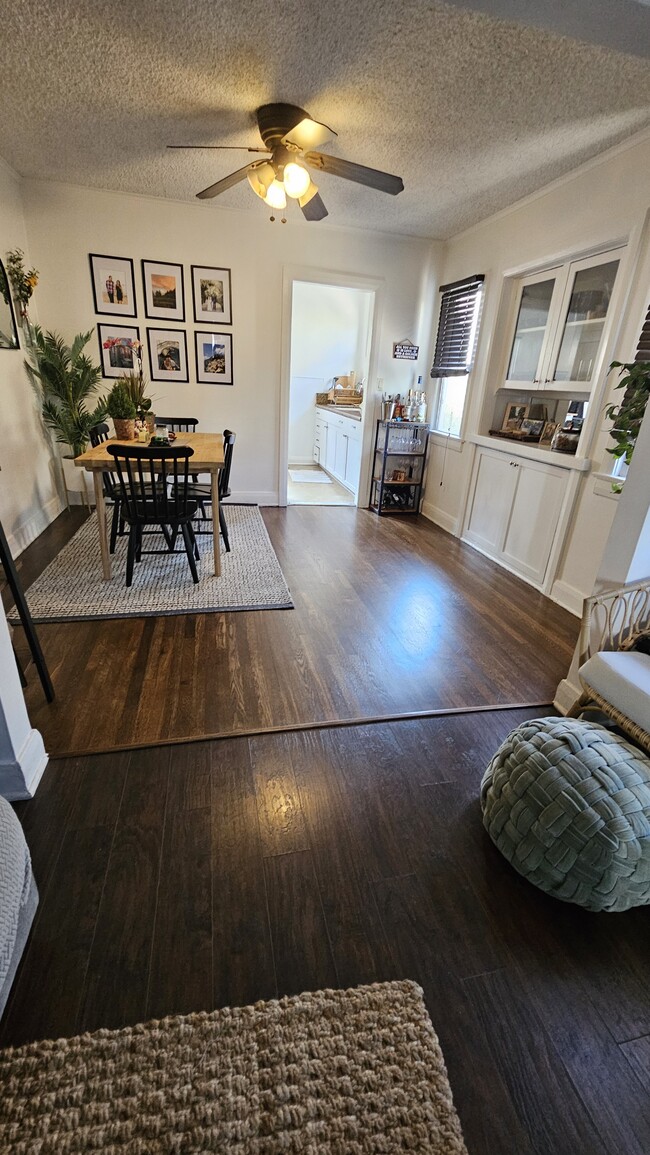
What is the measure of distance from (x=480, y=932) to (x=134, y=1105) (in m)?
0.84

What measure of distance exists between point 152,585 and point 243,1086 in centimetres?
248

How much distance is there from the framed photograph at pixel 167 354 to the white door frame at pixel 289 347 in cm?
94

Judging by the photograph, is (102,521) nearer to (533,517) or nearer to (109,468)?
(109,468)

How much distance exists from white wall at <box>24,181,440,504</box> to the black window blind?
0.34 metres

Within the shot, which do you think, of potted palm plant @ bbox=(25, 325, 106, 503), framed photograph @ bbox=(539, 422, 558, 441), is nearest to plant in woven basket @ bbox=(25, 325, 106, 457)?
potted palm plant @ bbox=(25, 325, 106, 503)

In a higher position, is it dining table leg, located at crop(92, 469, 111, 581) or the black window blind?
the black window blind

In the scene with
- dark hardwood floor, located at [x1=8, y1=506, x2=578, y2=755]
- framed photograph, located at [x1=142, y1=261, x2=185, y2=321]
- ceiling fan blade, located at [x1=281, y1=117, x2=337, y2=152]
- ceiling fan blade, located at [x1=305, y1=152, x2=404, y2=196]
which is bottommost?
dark hardwood floor, located at [x1=8, y1=506, x2=578, y2=755]

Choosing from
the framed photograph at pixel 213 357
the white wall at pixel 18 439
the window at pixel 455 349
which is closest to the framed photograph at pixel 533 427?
the window at pixel 455 349

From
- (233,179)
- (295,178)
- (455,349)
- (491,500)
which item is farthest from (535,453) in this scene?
(233,179)

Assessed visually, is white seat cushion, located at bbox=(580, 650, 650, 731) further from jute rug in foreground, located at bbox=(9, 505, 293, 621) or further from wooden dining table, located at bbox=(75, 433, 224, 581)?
wooden dining table, located at bbox=(75, 433, 224, 581)

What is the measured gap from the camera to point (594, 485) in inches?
115

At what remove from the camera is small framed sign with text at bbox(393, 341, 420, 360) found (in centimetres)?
480

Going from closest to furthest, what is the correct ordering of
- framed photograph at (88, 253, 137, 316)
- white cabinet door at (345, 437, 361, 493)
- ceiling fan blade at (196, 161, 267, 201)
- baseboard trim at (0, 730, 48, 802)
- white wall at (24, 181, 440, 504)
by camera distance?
1. baseboard trim at (0, 730, 48, 802)
2. ceiling fan blade at (196, 161, 267, 201)
3. white wall at (24, 181, 440, 504)
4. framed photograph at (88, 253, 137, 316)
5. white cabinet door at (345, 437, 361, 493)

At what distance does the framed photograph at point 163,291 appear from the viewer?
411 cm
